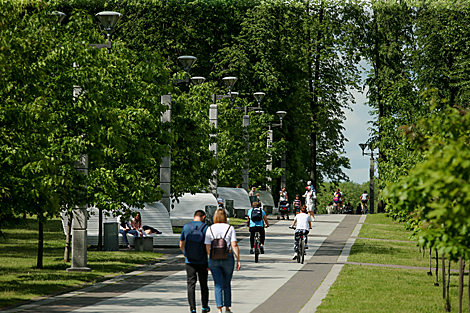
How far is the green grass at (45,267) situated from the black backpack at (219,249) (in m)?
3.85

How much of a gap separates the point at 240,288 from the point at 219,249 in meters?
3.90

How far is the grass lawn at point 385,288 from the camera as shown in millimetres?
12328

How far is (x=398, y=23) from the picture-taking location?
50.6m

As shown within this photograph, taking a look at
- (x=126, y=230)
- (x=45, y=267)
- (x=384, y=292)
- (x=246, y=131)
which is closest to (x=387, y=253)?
(x=126, y=230)

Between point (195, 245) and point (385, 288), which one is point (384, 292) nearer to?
point (385, 288)

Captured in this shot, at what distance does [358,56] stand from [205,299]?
4342 centimetres

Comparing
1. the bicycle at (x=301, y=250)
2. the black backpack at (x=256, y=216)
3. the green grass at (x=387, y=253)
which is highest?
the black backpack at (x=256, y=216)

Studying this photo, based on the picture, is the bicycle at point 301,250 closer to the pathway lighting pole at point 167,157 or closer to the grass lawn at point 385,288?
the grass lawn at point 385,288

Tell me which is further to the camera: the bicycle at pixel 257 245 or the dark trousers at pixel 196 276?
the bicycle at pixel 257 245

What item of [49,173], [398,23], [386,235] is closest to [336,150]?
[398,23]

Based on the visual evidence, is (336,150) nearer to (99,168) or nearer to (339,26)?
(339,26)

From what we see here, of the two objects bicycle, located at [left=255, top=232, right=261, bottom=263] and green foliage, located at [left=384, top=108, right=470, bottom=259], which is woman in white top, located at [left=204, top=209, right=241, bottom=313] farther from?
bicycle, located at [left=255, top=232, right=261, bottom=263]

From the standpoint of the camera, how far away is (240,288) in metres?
14.8

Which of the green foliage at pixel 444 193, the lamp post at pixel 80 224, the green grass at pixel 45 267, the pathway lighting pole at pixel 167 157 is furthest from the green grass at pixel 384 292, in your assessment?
the pathway lighting pole at pixel 167 157
